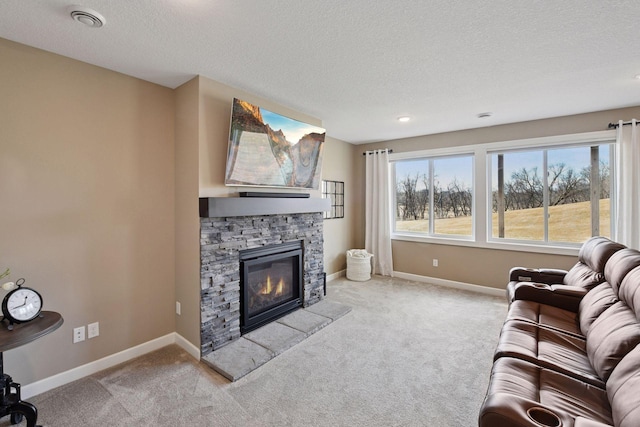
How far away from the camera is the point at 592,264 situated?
247cm

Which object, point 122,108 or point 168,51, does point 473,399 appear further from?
point 122,108

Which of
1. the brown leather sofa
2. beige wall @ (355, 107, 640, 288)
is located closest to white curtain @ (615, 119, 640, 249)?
beige wall @ (355, 107, 640, 288)

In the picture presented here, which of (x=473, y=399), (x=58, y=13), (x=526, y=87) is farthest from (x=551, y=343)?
(x=58, y=13)

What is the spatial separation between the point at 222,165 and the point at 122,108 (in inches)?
36.3

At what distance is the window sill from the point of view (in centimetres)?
377

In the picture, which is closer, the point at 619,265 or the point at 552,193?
the point at 619,265

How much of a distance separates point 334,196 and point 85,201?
3.49m

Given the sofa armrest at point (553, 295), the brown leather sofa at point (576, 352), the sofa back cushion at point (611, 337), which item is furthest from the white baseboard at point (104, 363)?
the sofa armrest at point (553, 295)

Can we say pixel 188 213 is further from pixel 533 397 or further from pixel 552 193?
pixel 552 193

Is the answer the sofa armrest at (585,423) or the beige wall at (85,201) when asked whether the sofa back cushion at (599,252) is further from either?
the beige wall at (85,201)

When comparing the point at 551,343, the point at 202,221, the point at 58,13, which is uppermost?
the point at 58,13

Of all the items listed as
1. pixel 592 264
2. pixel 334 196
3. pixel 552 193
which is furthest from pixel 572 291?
pixel 334 196

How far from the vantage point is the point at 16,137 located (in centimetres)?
197

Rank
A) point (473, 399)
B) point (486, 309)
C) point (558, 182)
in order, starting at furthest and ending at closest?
point (558, 182) < point (486, 309) < point (473, 399)
